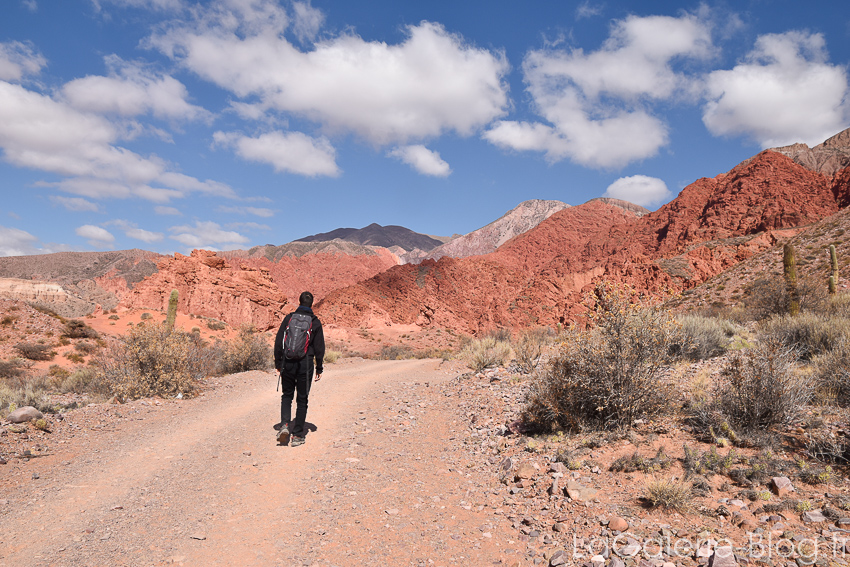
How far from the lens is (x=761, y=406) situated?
4.72 meters

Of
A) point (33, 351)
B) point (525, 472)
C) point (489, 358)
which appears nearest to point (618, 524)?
point (525, 472)

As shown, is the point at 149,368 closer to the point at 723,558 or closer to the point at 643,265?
the point at 723,558

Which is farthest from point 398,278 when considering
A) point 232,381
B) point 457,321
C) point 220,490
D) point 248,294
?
point 220,490

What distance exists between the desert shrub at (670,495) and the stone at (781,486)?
682mm

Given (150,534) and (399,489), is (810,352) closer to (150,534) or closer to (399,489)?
(399,489)

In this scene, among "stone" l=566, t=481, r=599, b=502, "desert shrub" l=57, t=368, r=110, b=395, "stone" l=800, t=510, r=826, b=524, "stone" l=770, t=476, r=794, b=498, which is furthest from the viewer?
"desert shrub" l=57, t=368, r=110, b=395

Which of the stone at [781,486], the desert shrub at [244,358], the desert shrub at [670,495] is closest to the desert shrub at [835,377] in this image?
the stone at [781,486]

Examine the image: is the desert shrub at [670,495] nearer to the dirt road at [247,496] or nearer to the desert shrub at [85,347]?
the dirt road at [247,496]

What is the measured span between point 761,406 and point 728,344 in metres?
4.86

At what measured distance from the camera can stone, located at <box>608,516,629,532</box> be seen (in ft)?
11.4

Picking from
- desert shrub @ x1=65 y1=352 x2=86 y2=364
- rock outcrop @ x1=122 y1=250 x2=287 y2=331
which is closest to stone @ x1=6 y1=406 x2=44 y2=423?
A: desert shrub @ x1=65 y1=352 x2=86 y2=364

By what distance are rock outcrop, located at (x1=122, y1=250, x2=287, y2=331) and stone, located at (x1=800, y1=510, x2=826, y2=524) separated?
3688 centimetres

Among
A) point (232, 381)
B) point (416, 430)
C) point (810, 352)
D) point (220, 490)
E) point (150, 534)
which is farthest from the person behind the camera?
point (232, 381)

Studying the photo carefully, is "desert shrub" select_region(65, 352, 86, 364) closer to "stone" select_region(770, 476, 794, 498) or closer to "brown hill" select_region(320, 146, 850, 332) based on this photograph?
"brown hill" select_region(320, 146, 850, 332)
